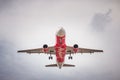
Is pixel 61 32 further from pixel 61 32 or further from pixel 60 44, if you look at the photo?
pixel 60 44

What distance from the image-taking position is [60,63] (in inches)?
1965

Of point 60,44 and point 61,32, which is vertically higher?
point 61,32

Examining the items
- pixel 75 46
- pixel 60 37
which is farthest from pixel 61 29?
pixel 75 46

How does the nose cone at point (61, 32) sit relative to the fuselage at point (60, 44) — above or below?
above

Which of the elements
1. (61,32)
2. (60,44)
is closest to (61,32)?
(61,32)

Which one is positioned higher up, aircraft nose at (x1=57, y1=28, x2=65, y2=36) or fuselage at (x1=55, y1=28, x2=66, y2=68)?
aircraft nose at (x1=57, y1=28, x2=65, y2=36)

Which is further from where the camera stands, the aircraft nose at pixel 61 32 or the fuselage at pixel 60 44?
the fuselage at pixel 60 44

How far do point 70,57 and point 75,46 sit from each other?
17.0ft

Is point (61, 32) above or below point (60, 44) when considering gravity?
above

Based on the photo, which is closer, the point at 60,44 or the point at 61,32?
the point at 61,32

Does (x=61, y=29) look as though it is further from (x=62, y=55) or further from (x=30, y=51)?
(x=30, y=51)

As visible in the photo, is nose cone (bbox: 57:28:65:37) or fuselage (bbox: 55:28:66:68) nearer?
nose cone (bbox: 57:28:65:37)

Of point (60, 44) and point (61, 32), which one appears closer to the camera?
point (61, 32)

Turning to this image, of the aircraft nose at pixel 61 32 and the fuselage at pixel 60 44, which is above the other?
the aircraft nose at pixel 61 32
